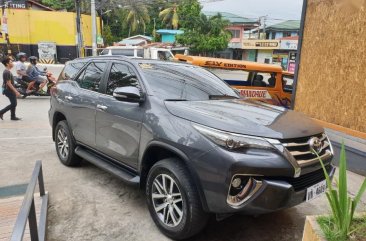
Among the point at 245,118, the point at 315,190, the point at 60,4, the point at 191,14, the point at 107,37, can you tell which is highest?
the point at 60,4

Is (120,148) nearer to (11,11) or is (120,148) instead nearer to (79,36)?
(79,36)

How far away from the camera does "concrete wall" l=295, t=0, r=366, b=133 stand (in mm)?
5676

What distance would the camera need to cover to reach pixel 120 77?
14.0 feet

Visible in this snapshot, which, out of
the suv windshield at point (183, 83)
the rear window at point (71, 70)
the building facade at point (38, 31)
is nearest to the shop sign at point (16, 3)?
the building facade at point (38, 31)

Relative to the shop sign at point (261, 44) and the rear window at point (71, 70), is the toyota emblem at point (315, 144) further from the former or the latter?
the shop sign at point (261, 44)

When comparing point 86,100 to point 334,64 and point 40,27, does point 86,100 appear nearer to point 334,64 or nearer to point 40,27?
point 334,64

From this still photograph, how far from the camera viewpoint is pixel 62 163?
545cm

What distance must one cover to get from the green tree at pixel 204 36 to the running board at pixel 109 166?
25.7m

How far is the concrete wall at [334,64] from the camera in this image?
5.68m

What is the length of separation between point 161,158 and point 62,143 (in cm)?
→ 251

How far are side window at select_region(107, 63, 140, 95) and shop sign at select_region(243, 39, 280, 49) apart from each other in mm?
33774

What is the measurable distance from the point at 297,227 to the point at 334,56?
376 centimetres

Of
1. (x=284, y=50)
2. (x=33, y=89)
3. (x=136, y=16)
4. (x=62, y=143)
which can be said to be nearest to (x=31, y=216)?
(x=62, y=143)

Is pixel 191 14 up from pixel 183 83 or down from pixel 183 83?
up
